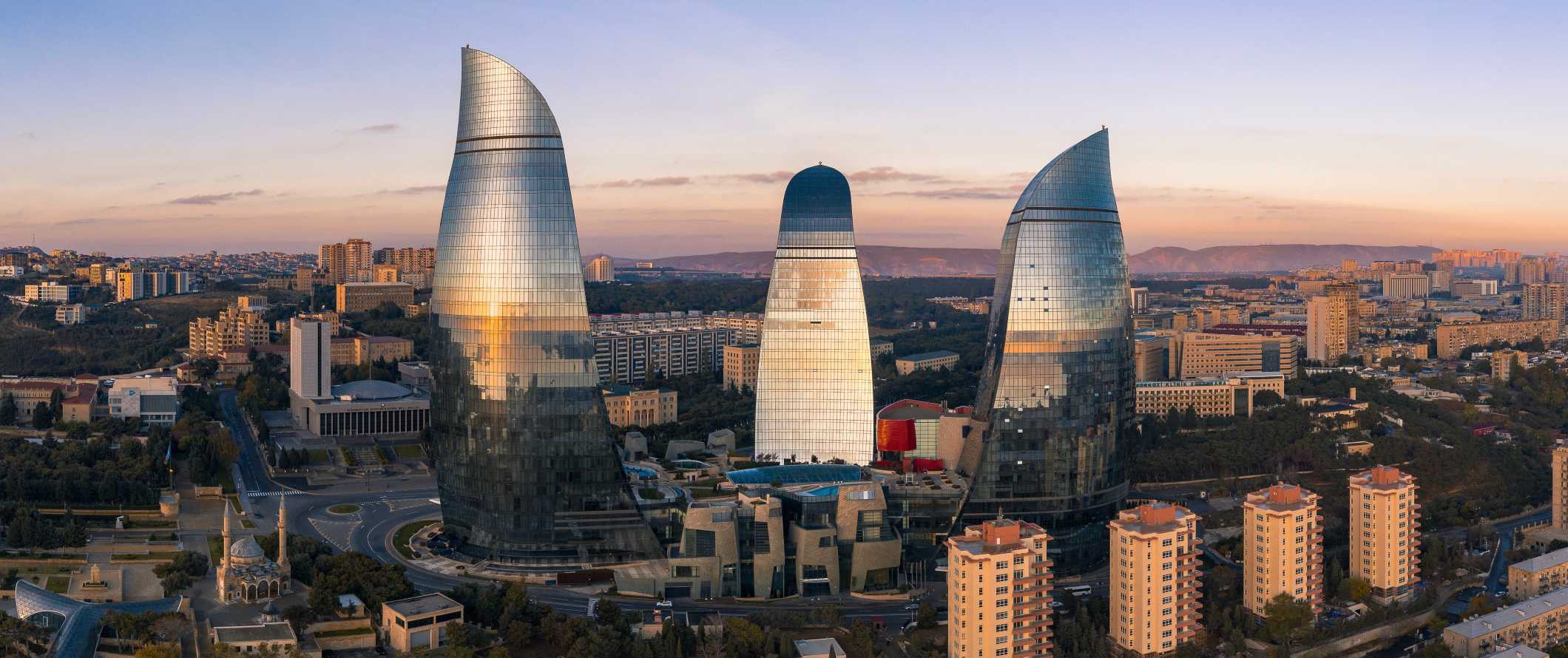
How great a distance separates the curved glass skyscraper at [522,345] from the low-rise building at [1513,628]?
2276cm

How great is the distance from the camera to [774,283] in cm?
5056

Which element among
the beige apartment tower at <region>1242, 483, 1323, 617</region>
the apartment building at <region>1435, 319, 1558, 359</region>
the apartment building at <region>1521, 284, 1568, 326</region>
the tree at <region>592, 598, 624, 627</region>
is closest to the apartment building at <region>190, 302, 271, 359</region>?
the tree at <region>592, 598, 624, 627</region>

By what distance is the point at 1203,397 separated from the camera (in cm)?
7181

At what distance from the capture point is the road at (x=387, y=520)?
39594 millimetres

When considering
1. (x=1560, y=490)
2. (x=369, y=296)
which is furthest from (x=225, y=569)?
(x=369, y=296)

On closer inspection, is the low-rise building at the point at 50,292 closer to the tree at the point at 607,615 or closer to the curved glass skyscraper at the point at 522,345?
the curved glass skyscraper at the point at 522,345

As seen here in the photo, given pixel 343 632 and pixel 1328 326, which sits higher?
pixel 1328 326

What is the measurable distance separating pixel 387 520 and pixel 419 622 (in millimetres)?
16030

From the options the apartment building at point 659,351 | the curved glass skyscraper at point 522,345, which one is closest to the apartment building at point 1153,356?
the apartment building at point 659,351

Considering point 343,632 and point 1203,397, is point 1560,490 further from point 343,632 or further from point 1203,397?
point 343,632

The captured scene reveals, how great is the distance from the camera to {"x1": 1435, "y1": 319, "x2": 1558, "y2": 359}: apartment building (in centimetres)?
10475

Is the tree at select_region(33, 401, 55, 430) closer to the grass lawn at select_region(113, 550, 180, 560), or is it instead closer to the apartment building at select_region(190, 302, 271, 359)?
the grass lawn at select_region(113, 550, 180, 560)

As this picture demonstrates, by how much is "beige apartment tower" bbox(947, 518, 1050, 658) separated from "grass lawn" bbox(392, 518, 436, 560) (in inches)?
767

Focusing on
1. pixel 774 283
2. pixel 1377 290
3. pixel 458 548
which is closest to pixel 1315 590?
pixel 774 283
